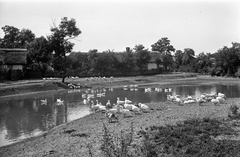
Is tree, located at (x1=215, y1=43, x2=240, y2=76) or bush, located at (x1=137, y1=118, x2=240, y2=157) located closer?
bush, located at (x1=137, y1=118, x2=240, y2=157)

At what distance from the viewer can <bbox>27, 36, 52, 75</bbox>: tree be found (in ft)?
172

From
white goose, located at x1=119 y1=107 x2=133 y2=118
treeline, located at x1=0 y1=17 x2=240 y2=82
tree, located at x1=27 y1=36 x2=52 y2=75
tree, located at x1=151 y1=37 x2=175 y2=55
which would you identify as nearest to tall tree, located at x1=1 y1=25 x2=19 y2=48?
treeline, located at x1=0 y1=17 x2=240 y2=82

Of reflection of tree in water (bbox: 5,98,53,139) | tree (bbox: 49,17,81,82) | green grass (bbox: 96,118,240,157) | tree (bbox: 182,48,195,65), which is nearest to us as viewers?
green grass (bbox: 96,118,240,157)

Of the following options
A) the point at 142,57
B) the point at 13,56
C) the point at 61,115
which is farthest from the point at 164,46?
the point at 61,115

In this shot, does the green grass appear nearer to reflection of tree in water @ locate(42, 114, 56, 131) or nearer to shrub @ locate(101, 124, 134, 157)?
shrub @ locate(101, 124, 134, 157)

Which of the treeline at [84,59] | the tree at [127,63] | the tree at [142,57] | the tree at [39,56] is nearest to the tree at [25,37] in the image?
the treeline at [84,59]

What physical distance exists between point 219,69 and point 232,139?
5757 centimetres

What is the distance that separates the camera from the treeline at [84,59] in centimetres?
4688

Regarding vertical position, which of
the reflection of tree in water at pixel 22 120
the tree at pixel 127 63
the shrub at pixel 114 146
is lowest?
the reflection of tree in water at pixel 22 120

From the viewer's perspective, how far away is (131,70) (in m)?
68.6

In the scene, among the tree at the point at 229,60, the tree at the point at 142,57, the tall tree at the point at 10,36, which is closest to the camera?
the tree at the point at 229,60

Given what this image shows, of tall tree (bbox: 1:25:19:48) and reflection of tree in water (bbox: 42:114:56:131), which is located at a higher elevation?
tall tree (bbox: 1:25:19:48)

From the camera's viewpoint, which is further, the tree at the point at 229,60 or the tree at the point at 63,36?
the tree at the point at 229,60

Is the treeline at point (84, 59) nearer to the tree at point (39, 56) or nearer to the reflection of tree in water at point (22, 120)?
the tree at point (39, 56)
